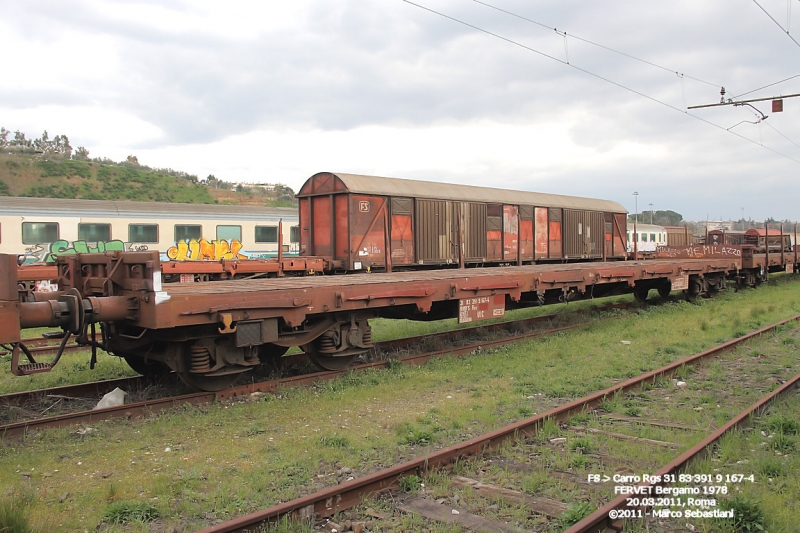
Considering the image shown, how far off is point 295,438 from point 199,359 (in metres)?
1.86

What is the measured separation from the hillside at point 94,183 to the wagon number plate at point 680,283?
159 feet

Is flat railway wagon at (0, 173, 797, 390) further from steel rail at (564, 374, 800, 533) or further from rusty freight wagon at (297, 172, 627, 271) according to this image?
rusty freight wagon at (297, 172, 627, 271)

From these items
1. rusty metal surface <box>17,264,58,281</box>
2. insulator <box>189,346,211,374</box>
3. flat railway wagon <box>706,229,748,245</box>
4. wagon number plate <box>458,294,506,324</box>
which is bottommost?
insulator <box>189,346,211,374</box>

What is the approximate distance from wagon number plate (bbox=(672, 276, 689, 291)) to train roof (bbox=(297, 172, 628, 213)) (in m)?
6.70

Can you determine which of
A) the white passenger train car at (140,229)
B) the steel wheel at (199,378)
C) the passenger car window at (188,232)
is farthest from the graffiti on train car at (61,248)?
the steel wheel at (199,378)

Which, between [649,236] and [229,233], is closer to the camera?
[229,233]

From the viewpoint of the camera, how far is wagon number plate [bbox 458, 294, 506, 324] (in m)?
9.45

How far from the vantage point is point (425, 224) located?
1781 cm

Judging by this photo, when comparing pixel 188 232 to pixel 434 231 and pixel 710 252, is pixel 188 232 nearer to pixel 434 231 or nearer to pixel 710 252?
pixel 434 231

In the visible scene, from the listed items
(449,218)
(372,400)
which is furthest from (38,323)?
(449,218)

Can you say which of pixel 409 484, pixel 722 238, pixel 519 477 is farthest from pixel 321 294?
pixel 722 238

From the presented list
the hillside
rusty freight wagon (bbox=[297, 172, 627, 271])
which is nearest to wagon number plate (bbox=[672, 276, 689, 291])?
rusty freight wagon (bbox=[297, 172, 627, 271])

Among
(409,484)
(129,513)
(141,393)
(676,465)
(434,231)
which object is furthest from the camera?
(434,231)

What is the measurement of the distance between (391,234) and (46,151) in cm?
6030
